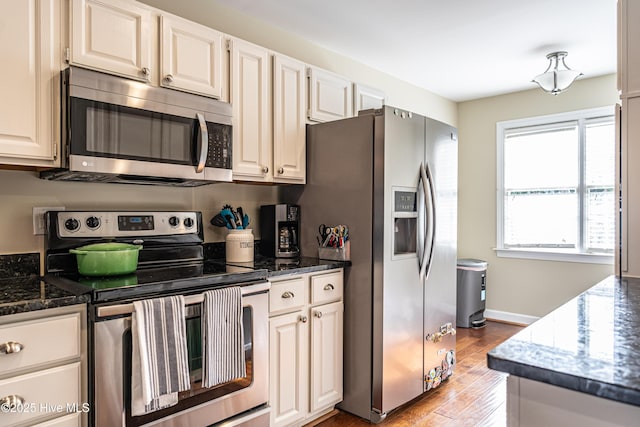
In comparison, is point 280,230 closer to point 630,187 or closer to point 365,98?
point 365,98

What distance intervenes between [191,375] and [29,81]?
136 cm

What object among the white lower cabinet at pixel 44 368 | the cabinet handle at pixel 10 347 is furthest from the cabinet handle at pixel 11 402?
the cabinet handle at pixel 10 347

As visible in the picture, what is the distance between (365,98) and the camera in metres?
3.29

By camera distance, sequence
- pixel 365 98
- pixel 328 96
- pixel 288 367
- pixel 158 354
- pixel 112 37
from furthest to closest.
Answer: pixel 365 98 → pixel 328 96 → pixel 288 367 → pixel 112 37 → pixel 158 354

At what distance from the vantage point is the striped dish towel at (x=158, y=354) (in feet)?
5.05

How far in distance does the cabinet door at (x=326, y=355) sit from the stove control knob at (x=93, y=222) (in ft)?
3.96

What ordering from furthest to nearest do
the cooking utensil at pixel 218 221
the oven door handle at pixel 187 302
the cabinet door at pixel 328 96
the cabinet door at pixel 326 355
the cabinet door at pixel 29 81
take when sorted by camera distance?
the cabinet door at pixel 328 96, the cooking utensil at pixel 218 221, the cabinet door at pixel 326 355, the cabinet door at pixel 29 81, the oven door handle at pixel 187 302

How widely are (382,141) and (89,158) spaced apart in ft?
4.91

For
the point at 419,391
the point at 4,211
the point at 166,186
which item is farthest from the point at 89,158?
the point at 419,391

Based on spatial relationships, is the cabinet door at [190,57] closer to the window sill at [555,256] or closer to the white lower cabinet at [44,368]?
the white lower cabinet at [44,368]

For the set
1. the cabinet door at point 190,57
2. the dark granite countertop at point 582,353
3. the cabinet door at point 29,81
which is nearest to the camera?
the dark granite countertop at point 582,353

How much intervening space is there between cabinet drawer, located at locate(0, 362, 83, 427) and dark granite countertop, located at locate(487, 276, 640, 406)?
1.39 metres

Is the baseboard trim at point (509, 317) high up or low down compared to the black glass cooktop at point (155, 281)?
down

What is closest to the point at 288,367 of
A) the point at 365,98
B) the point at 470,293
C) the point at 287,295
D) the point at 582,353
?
the point at 287,295
